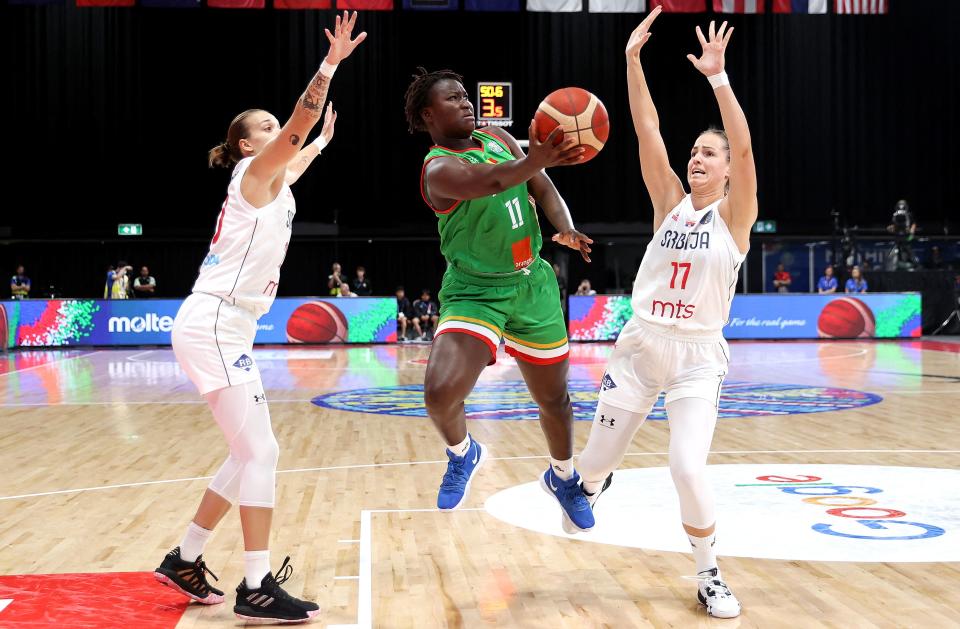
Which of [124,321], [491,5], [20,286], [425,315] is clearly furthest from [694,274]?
[20,286]

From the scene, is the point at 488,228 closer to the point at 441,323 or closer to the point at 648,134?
the point at 441,323

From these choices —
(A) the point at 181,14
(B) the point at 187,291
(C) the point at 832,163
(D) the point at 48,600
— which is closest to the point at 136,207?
(B) the point at 187,291

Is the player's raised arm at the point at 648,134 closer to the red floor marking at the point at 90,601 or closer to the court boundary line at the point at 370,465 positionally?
the red floor marking at the point at 90,601

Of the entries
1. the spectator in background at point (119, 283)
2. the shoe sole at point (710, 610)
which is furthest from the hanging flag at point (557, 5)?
the shoe sole at point (710, 610)

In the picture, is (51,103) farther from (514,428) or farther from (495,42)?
(514,428)

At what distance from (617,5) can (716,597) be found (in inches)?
722

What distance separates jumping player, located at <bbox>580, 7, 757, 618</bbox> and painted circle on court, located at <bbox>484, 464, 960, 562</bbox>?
102 centimetres

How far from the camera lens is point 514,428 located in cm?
950

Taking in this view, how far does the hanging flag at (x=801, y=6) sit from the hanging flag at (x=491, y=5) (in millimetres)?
5297

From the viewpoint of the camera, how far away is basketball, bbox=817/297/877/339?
2152 centimetres

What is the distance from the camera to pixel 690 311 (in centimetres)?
417

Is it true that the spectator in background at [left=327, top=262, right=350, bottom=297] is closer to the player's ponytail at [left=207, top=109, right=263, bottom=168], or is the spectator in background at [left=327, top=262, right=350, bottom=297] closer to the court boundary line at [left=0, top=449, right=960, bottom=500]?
the court boundary line at [left=0, top=449, right=960, bottom=500]

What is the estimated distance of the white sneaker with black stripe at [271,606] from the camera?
400 centimetres

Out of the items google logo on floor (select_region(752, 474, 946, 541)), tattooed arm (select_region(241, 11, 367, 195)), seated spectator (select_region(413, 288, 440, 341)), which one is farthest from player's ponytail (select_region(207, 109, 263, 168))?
seated spectator (select_region(413, 288, 440, 341))
